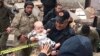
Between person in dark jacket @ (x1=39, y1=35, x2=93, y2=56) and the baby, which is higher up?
person in dark jacket @ (x1=39, y1=35, x2=93, y2=56)

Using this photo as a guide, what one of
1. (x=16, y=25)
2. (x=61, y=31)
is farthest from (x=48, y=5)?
(x=61, y=31)

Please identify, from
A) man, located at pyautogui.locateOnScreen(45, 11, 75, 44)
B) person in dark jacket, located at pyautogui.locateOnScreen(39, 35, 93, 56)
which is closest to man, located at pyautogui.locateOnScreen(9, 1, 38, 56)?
man, located at pyautogui.locateOnScreen(45, 11, 75, 44)

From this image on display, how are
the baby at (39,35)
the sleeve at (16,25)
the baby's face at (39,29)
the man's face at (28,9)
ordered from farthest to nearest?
the man's face at (28,9) < the sleeve at (16,25) < the baby's face at (39,29) < the baby at (39,35)

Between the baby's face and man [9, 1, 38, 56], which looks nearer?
the baby's face

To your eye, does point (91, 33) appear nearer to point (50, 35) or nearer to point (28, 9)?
point (28, 9)

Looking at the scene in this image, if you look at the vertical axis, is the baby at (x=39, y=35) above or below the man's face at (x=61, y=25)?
below

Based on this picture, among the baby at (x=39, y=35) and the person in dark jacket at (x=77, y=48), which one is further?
the baby at (x=39, y=35)

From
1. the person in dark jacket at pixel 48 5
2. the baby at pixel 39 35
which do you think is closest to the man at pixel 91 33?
the baby at pixel 39 35

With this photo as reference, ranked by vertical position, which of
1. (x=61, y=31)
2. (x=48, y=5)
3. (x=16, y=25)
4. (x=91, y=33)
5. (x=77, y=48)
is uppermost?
(x=77, y=48)

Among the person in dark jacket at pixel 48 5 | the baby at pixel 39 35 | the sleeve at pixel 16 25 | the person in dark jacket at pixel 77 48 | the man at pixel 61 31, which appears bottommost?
the person in dark jacket at pixel 48 5

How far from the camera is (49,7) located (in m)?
12.3

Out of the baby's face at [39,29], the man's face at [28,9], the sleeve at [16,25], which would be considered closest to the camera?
the baby's face at [39,29]

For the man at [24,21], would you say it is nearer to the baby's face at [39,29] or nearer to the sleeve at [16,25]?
the sleeve at [16,25]

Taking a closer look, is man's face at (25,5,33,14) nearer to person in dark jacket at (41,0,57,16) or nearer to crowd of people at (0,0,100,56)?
crowd of people at (0,0,100,56)
